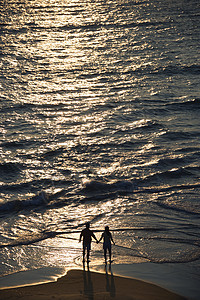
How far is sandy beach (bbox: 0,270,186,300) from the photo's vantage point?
15141mm

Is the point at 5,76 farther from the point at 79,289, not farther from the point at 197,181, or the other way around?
the point at 79,289

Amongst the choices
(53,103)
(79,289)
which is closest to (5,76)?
(53,103)

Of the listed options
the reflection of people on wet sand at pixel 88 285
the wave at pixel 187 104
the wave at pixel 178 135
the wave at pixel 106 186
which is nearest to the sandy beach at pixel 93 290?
the reflection of people on wet sand at pixel 88 285

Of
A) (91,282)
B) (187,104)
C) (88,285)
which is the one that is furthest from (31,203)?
(187,104)

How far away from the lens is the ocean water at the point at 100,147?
1975 cm

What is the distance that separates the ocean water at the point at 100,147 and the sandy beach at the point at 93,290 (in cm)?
135

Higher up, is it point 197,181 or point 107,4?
point 107,4

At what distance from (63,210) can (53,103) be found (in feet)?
66.5

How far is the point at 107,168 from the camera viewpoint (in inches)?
1118

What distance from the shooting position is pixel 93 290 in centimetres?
1555

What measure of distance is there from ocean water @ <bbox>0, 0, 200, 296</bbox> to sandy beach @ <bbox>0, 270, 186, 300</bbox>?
53.2 inches

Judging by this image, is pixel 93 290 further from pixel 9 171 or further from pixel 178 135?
pixel 178 135

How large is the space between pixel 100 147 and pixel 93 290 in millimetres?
17222

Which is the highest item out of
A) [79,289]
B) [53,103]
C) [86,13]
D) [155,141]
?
[86,13]
